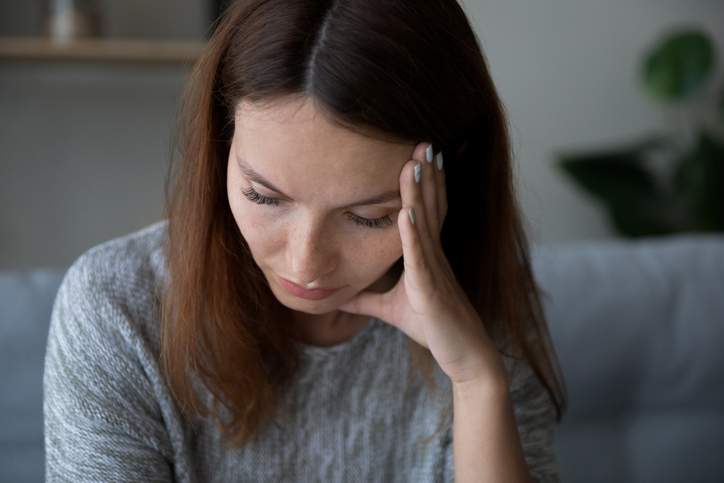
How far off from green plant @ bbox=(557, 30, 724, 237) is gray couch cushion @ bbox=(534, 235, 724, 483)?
27.3 inches

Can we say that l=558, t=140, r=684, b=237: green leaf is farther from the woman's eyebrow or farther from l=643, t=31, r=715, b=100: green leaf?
the woman's eyebrow

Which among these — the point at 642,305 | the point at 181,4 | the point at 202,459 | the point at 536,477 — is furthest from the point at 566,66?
the point at 202,459

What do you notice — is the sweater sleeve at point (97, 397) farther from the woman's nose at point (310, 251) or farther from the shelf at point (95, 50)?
the shelf at point (95, 50)

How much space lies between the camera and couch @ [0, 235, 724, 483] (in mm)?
1346

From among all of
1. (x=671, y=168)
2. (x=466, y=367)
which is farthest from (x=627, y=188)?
(x=466, y=367)

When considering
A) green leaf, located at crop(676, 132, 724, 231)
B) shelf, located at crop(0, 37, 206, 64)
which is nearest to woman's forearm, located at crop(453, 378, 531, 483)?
shelf, located at crop(0, 37, 206, 64)

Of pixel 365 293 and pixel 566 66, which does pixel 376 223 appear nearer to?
pixel 365 293

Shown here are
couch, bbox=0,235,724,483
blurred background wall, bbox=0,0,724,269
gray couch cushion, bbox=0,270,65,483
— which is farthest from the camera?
blurred background wall, bbox=0,0,724,269

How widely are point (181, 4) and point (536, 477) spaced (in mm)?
1608

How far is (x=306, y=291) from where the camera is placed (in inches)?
32.9

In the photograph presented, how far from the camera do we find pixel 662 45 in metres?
2.04

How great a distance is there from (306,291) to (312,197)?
17 cm

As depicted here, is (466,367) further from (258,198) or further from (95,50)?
(95,50)

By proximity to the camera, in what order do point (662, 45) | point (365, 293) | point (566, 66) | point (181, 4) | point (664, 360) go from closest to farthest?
point (365, 293), point (664, 360), point (181, 4), point (662, 45), point (566, 66)
